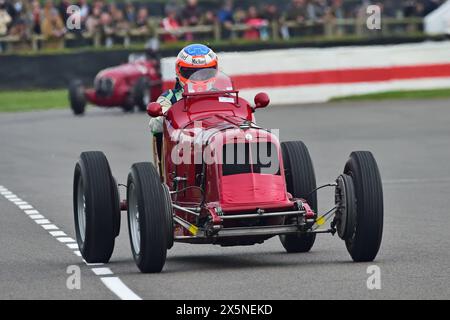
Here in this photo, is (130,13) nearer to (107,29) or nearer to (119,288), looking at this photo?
(107,29)

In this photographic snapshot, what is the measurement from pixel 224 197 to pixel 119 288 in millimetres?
1247

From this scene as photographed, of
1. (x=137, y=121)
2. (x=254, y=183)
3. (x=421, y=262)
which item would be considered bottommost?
(x=137, y=121)

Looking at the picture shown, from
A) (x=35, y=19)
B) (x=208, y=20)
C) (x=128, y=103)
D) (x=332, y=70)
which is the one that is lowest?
(x=128, y=103)

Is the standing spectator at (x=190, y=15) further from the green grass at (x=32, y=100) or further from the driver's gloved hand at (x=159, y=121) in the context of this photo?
the driver's gloved hand at (x=159, y=121)

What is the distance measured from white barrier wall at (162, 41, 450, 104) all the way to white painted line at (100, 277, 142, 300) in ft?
63.0

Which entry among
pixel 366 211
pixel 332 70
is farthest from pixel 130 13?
pixel 366 211

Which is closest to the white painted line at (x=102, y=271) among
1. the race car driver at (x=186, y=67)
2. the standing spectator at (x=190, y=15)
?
the race car driver at (x=186, y=67)

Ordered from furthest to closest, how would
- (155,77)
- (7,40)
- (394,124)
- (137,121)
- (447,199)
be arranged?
(7,40) → (155,77) → (137,121) → (394,124) → (447,199)

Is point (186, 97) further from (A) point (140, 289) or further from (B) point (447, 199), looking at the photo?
(B) point (447, 199)

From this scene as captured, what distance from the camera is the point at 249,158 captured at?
10.6 meters

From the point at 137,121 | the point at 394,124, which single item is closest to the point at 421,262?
the point at 394,124

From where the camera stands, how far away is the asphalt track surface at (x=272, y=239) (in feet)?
31.2

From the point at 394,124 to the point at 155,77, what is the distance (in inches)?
262

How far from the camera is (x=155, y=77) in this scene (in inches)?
1194
